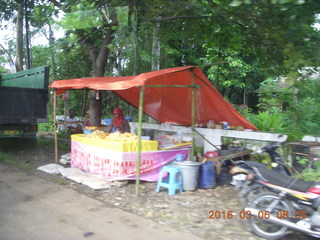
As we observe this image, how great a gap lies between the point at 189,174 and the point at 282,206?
2090mm

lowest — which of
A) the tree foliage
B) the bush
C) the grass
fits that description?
the grass

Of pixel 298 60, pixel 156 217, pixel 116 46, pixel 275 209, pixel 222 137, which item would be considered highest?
pixel 116 46

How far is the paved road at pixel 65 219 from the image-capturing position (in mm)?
3740

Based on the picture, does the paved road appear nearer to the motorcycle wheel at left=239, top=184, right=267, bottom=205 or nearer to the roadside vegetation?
the motorcycle wheel at left=239, top=184, right=267, bottom=205

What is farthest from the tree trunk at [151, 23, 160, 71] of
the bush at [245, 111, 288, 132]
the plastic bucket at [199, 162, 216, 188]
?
the plastic bucket at [199, 162, 216, 188]

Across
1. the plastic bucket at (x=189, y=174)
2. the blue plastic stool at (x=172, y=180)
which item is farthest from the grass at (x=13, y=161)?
the plastic bucket at (x=189, y=174)

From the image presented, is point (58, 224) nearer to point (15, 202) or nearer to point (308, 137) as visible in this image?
point (15, 202)

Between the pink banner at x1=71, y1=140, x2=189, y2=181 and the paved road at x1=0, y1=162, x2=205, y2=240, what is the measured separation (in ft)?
2.95

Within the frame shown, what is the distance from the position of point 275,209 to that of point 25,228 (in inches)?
129

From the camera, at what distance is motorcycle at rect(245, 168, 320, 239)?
3475mm

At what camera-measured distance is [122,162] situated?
5867mm

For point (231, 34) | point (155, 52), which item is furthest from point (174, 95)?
point (155, 52)

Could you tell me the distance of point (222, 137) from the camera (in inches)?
282

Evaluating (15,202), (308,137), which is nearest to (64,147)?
(15,202)
